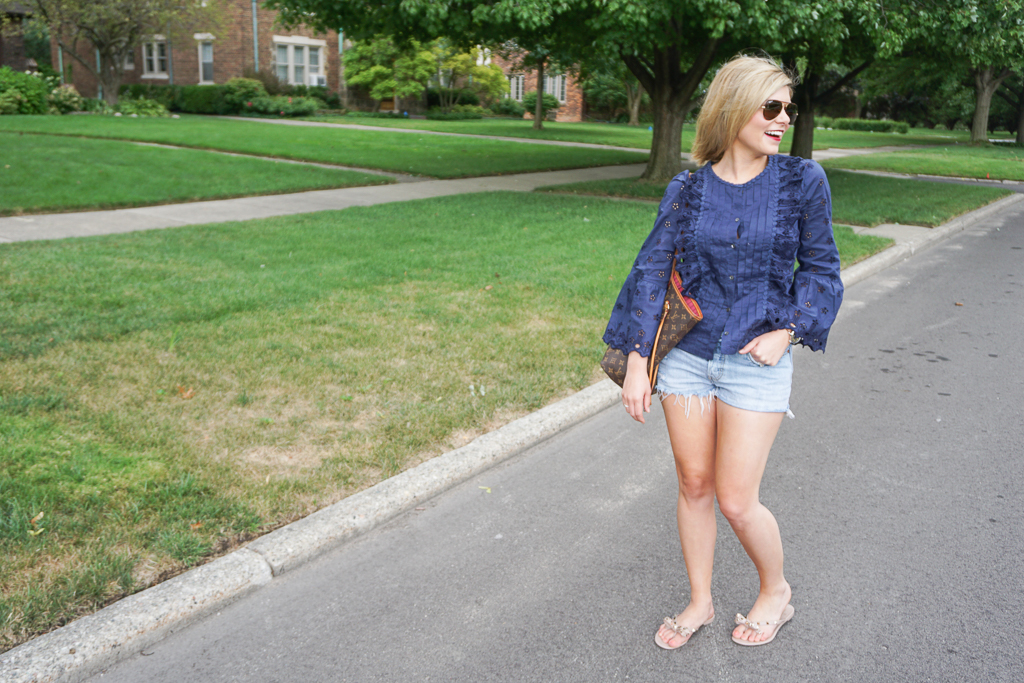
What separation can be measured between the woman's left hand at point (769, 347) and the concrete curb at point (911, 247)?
692 cm

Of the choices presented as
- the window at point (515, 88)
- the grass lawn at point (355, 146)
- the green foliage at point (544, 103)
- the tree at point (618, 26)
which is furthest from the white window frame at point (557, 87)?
the tree at point (618, 26)

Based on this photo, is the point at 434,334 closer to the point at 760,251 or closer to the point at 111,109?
the point at 760,251

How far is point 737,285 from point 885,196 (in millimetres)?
15328

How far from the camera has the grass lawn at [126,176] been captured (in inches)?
466

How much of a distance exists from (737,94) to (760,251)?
472 mm

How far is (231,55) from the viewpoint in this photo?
1563 inches

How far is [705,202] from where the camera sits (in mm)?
2592

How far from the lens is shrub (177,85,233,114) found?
3659 cm

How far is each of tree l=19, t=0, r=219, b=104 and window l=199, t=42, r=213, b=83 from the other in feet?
10.1

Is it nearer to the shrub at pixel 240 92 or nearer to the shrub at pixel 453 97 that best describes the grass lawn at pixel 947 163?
the shrub at pixel 453 97

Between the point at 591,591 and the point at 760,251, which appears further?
the point at 591,591

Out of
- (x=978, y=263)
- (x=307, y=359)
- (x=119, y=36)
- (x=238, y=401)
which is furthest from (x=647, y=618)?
(x=119, y=36)

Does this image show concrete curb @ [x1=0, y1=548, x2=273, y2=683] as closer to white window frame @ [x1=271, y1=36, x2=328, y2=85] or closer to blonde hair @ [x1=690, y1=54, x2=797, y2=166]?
blonde hair @ [x1=690, y1=54, x2=797, y2=166]

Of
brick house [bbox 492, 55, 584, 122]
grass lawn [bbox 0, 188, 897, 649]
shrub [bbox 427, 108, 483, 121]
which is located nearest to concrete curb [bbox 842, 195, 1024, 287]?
grass lawn [bbox 0, 188, 897, 649]
